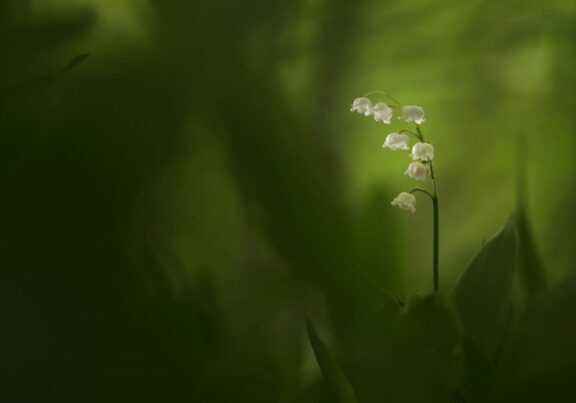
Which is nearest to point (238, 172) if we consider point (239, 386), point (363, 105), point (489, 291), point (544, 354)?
point (363, 105)

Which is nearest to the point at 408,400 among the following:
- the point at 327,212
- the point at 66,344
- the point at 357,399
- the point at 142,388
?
the point at 357,399

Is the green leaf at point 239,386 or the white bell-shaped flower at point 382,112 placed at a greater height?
the white bell-shaped flower at point 382,112

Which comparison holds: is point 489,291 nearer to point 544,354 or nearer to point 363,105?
point 544,354

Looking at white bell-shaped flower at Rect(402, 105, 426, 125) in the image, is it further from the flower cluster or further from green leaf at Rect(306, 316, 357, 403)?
green leaf at Rect(306, 316, 357, 403)

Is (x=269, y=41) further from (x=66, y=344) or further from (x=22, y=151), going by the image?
(x=66, y=344)

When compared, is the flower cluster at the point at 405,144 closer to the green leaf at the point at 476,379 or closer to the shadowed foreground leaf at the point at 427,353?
the shadowed foreground leaf at the point at 427,353

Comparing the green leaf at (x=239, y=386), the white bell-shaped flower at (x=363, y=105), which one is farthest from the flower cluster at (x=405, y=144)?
the green leaf at (x=239, y=386)
